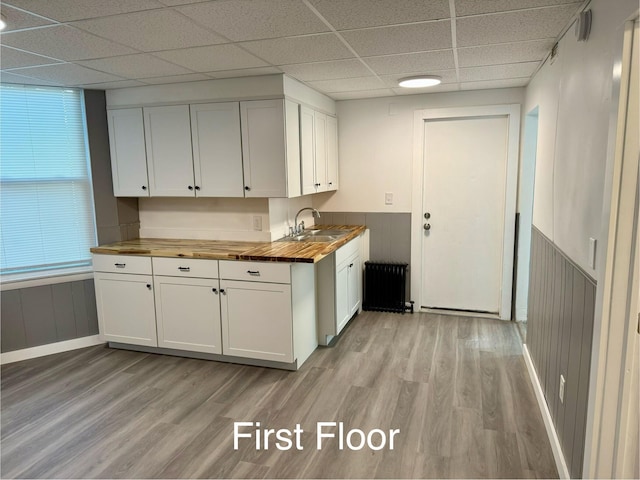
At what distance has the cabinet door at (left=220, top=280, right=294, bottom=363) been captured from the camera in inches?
119

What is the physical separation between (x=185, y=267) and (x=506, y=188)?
298 cm

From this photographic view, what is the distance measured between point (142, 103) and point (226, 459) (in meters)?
2.83

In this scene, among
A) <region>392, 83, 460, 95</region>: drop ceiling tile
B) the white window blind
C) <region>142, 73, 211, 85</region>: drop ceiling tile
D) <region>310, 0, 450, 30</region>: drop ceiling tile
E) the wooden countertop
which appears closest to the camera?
<region>310, 0, 450, 30</region>: drop ceiling tile

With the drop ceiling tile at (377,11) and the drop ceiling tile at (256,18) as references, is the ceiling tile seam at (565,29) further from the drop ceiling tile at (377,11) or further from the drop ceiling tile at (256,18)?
the drop ceiling tile at (256,18)

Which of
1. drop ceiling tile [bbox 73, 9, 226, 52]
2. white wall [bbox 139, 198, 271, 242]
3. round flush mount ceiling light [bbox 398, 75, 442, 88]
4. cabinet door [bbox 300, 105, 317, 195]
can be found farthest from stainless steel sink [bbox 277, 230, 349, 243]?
drop ceiling tile [bbox 73, 9, 226, 52]

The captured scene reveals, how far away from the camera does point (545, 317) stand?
8.50ft

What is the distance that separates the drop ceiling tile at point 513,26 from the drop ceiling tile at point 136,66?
1873 millimetres

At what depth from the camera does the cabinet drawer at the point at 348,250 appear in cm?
355

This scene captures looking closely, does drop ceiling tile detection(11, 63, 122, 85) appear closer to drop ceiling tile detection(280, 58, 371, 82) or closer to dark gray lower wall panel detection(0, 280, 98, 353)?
drop ceiling tile detection(280, 58, 371, 82)

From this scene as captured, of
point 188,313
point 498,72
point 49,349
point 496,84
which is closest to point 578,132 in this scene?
point 498,72

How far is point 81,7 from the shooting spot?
1.85m

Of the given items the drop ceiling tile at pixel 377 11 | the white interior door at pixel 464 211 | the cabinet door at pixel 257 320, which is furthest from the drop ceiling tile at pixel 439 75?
the cabinet door at pixel 257 320

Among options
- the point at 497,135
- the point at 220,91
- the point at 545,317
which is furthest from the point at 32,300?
the point at 497,135

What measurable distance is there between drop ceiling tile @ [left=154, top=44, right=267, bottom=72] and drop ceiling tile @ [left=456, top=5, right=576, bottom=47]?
1289mm
